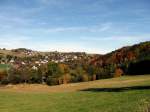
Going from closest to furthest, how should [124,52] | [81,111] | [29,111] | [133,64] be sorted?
1. [81,111]
2. [29,111]
3. [133,64]
4. [124,52]

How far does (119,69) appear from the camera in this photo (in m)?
131

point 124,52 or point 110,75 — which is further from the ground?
point 124,52

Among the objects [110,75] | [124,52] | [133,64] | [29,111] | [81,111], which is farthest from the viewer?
[124,52]

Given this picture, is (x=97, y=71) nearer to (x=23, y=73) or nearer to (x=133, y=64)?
(x=133, y=64)

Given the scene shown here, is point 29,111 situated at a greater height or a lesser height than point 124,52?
lesser

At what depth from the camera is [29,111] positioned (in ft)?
88.3

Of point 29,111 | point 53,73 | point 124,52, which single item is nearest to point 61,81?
point 53,73

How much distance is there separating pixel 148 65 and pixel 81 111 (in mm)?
86833

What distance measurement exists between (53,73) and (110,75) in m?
21.5

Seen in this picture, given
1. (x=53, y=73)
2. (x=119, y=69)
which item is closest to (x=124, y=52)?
(x=119, y=69)

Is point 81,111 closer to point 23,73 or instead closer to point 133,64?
point 133,64

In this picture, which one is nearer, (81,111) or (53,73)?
(81,111)

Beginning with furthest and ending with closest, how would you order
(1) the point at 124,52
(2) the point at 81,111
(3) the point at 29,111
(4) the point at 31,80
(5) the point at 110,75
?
(1) the point at 124,52, (4) the point at 31,80, (5) the point at 110,75, (3) the point at 29,111, (2) the point at 81,111

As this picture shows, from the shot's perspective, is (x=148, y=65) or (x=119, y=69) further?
(x=119, y=69)
